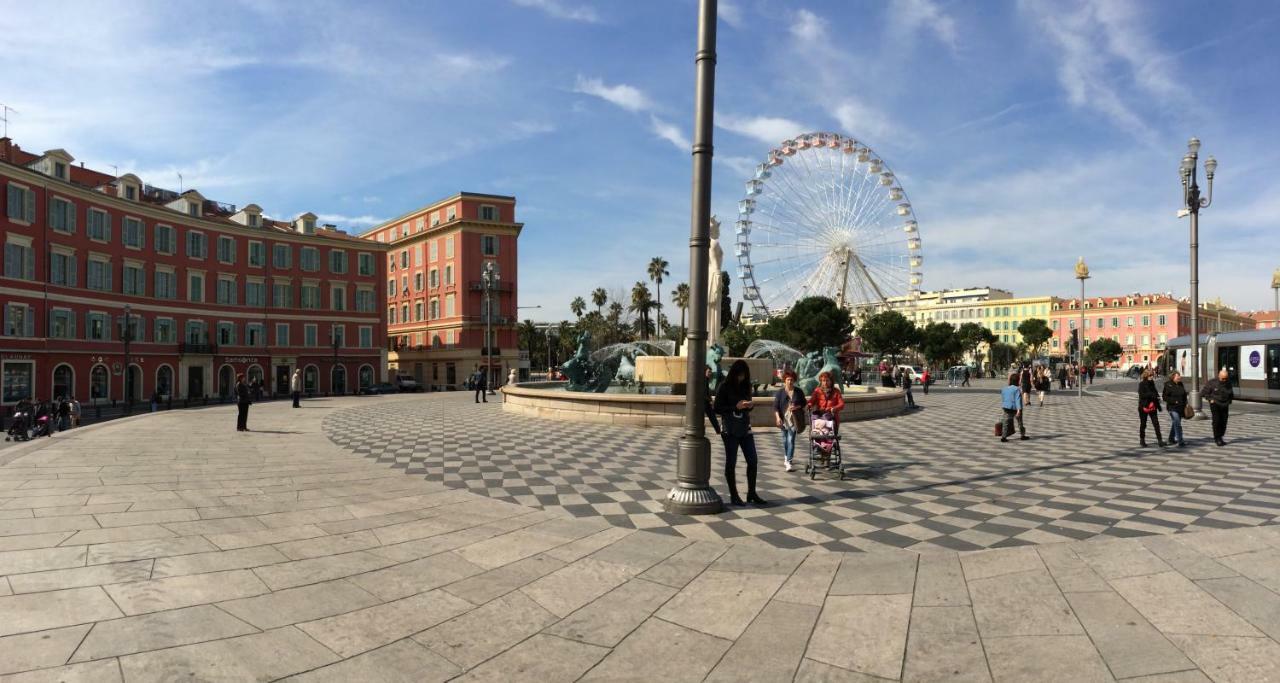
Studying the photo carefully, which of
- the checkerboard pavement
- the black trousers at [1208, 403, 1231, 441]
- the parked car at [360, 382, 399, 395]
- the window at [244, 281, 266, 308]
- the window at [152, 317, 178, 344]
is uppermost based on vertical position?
the window at [244, 281, 266, 308]

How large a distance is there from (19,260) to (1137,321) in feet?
433

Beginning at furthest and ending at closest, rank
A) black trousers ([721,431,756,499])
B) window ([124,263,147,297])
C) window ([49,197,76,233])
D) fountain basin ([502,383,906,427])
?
window ([124,263,147,297]) < window ([49,197,76,233]) < fountain basin ([502,383,906,427]) < black trousers ([721,431,756,499])

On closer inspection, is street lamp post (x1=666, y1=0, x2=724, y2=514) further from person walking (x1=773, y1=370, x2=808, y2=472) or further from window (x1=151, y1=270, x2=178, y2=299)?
window (x1=151, y1=270, x2=178, y2=299)

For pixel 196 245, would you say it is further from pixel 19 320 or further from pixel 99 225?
pixel 19 320

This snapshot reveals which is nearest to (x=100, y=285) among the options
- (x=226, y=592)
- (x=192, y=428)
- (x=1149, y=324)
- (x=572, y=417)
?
(x=192, y=428)

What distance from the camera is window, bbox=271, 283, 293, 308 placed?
161 feet

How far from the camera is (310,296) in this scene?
166 feet

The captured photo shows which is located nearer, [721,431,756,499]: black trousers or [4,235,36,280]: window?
[721,431,756,499]: black trousers

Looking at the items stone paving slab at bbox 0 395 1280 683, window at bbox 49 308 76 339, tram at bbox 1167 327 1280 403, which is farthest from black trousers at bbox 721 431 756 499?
window at bbox 49 308 76 339

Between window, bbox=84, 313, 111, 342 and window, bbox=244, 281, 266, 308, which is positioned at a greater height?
window, bbox=244, 281, 266, 308

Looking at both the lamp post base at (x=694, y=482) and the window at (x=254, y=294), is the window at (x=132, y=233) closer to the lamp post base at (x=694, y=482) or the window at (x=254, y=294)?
the window at (x=254, y=294)

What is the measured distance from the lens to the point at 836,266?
158ft

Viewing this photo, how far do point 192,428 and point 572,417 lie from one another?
10.8 m

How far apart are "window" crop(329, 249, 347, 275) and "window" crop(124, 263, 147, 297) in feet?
43.3
